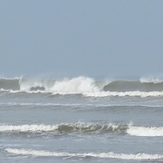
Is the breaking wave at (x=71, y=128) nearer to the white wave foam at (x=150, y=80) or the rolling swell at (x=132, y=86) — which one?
the rolling swell at (x=132, y=86)

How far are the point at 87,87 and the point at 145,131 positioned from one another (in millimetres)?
19420

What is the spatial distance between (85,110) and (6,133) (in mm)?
7012

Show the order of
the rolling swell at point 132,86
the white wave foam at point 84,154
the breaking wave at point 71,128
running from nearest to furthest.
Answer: the white wave foam at point 84,154 < the breaking wave at point 71,128 < the rolling swell at point 132,86

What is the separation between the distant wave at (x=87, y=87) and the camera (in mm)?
35263

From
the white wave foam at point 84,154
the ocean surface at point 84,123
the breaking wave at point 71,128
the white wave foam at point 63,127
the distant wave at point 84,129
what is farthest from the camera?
the white wave foam at point 63,127

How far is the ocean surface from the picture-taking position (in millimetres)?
16922

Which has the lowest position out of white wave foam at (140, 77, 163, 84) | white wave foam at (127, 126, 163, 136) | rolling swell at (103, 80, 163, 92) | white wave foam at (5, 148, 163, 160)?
white wave foam at (5, 148, 163, 160)

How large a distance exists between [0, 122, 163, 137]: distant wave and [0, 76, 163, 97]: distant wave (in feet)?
38.7

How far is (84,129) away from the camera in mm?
21891

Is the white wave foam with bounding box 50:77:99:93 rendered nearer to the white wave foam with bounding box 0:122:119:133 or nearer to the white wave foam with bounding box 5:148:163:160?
the white wave foam with bounding box 0:122:119:133

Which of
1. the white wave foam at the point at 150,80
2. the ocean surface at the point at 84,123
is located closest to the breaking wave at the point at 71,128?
the ocean surface at the point at 84,123

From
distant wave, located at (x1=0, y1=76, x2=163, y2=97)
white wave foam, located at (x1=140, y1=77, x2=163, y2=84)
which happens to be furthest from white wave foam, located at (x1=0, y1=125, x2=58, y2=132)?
white wave foam, located at (x1=140, y1=77, x2=163, y2=84)

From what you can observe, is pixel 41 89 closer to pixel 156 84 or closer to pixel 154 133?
pixel 156 84

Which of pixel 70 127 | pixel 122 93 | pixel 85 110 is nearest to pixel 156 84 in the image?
pixel 122 93
